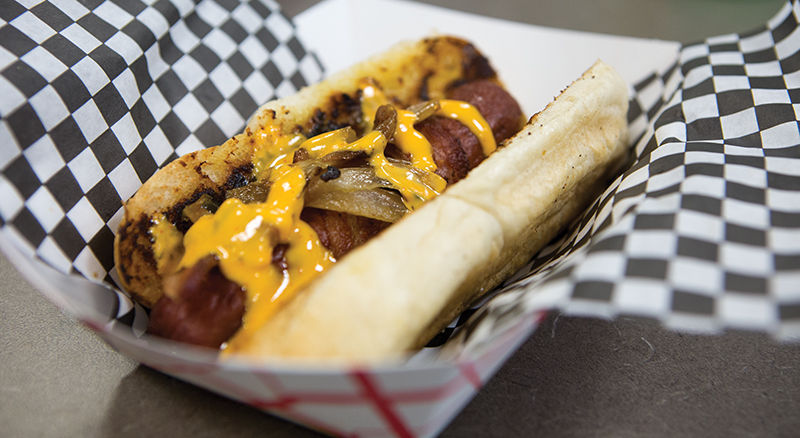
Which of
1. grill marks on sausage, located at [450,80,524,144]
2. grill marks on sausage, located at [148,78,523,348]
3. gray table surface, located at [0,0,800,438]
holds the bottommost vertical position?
gray table surface, located at [0,0,800,438]

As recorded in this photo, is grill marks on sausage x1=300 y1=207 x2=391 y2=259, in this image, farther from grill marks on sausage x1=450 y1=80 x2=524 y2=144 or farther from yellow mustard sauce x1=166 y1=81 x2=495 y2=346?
grill marks on sausage x1=450 y1=80 x2=524 y2=144

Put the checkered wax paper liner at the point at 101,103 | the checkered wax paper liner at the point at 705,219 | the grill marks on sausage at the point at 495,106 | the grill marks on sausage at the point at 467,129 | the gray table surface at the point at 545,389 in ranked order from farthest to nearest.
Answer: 1. the grill marks on sausage at the point at 495,106
2. the grill marks on sausage at the point at 467,129
3. the checkered wax paper liner at the point at 101,103
4. the gray table surface at the point at 545,389
5. the checkered wax paper liner at the point at 705,219

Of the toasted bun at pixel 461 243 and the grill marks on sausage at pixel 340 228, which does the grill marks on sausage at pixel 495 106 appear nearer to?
the toasted bun at pixel 461 243

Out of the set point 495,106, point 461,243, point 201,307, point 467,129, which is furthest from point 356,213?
point 495,106

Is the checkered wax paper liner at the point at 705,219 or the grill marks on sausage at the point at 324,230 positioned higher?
the checkered wax paper liner at the point at 705,219

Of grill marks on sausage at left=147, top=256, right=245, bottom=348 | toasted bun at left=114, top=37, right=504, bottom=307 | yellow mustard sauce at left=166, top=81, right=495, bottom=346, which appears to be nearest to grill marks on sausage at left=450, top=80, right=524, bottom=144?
toasted bun at left=114, top=37, right=504, bottom=307

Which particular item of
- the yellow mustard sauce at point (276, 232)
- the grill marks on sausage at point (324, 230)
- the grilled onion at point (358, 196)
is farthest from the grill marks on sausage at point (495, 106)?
the grilled onion at point (358, 196)
